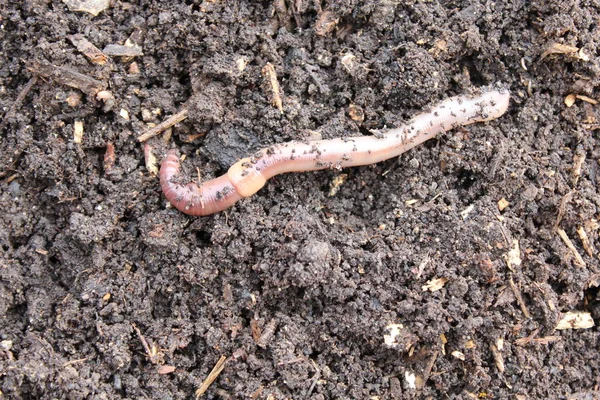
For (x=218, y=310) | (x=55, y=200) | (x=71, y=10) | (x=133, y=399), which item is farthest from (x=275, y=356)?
(x=71, y=10)

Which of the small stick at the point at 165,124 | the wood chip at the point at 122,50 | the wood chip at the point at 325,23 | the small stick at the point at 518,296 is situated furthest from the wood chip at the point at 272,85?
the small stick at the point at 518,296

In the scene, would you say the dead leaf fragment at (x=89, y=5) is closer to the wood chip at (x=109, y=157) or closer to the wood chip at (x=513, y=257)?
the wood chip at (x=109, y=157)

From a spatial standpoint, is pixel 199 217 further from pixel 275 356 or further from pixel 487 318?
pixel 487 318

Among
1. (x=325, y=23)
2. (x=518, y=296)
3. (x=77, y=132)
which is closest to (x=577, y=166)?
(x=518, y=296)

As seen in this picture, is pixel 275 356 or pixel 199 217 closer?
pixel 275 356

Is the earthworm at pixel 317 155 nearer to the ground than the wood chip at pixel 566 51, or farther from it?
nearer to the ground

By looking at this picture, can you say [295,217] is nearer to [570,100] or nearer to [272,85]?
[272,85]

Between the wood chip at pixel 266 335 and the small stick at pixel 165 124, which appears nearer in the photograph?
the wood chip at pixel 266 335
